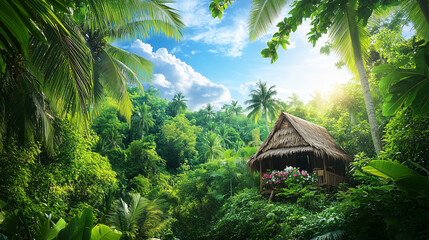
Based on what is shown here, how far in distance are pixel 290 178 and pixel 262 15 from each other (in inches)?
222

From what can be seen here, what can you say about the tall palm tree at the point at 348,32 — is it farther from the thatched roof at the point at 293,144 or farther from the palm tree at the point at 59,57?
the palm tree at the point at 59,57

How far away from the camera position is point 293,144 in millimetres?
10125

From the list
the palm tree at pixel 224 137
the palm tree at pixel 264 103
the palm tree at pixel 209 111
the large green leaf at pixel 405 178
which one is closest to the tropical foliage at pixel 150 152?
the large green leaf at pixel 405 178

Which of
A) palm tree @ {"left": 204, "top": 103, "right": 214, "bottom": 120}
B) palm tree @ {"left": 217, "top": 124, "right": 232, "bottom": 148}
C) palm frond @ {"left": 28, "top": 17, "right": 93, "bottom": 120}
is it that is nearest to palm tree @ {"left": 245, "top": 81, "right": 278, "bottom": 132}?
palm tree @ {"left": 217, "top": 124, "right": 232, "bottom": 148}

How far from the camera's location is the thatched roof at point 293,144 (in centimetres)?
960

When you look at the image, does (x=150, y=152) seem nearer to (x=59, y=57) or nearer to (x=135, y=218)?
(x=135, y=218)

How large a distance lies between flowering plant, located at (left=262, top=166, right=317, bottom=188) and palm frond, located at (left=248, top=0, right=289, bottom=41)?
4989 mm

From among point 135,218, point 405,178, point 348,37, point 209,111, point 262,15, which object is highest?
point 209,111

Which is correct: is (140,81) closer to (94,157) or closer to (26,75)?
(94,157)

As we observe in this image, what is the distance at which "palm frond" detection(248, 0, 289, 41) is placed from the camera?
8102mm

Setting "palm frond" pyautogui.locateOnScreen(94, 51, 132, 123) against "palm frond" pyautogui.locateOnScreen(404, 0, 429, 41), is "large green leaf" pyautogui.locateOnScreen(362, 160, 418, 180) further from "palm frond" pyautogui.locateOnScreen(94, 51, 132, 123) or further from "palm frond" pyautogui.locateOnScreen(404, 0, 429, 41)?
"palm frond" pyautogui.locateOnScreen(94, 51, 132, 123)

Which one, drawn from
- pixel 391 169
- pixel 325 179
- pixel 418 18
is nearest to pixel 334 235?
pixel 391 169

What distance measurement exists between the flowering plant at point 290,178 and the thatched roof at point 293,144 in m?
0.71

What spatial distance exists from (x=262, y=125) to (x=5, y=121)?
37018mm
